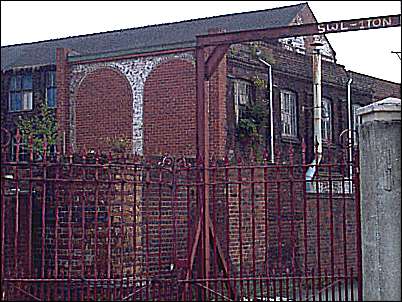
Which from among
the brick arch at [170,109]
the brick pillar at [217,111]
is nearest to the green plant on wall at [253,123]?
the brick pillar at [217,111]

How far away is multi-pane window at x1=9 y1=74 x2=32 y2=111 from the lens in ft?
76.4

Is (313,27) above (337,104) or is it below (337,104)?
below

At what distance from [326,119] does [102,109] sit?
23.0ft

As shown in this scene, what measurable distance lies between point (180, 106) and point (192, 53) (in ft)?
4.40

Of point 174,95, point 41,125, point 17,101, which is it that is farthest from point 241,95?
point 17,101

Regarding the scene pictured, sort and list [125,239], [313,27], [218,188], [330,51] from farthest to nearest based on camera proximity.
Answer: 1. [330,51]
2. [218,188]
3. [125,239]
4. [313,27]

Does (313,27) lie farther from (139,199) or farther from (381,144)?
(139,199)

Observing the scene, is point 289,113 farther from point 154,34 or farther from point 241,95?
point 154,34

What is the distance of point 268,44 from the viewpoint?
20453 millimetres

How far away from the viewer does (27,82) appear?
2330 centimetres

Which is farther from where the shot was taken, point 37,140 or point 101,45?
point 101,45

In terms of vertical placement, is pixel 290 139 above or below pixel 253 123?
below

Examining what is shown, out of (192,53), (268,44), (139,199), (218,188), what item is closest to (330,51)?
(268,44)

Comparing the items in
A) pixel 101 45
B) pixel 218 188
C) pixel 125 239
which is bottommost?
pixel 125 239
